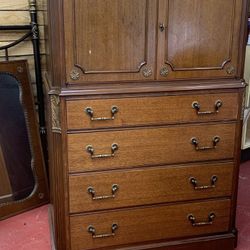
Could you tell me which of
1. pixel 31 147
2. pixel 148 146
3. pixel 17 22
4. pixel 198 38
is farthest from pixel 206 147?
pixel 17 22

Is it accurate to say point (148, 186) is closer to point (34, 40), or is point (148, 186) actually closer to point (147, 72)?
point (147, 72)

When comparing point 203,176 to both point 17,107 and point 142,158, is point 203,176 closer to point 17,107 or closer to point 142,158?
point 142,158

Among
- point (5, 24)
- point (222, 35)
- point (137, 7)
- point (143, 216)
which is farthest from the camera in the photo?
point (5, 24)

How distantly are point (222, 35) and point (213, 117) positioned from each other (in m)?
0.38

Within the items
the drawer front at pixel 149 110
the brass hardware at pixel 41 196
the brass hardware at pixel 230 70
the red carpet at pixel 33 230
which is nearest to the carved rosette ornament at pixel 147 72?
the drawer front at pixel 149 110

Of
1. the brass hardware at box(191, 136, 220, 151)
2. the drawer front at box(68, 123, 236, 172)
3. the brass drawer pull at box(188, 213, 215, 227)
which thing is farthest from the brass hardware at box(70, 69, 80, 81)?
the brass drawer pull at box(188, 213, 215, 227)

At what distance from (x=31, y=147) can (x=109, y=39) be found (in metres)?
1.06

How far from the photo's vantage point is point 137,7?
172 cm

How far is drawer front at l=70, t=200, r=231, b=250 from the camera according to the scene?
6.40ft

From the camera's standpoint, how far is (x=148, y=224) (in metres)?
2.02

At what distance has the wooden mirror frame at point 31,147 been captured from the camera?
241 centimetres

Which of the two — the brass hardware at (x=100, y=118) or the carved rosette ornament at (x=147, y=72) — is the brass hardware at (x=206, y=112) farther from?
the brass hardware at (x=100, y=118)

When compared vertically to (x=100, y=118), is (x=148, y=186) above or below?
below

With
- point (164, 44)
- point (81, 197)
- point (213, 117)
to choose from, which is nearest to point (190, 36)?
point (164, 44)
